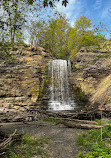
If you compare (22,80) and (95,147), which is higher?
(22,80)

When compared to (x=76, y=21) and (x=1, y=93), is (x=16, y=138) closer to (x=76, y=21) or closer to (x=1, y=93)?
(x=1, y=93)

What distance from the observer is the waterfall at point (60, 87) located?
14947 mm

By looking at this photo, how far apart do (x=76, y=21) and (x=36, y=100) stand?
85.3 ft

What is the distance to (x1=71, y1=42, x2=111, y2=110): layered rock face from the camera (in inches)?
635

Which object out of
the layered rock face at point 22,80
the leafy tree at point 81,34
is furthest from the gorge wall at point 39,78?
the leafy tree at point 81,34

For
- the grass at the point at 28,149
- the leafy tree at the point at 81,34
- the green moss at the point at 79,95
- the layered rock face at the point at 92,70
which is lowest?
the grass at the point at 28,149

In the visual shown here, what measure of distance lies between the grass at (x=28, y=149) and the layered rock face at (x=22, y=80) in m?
8.08

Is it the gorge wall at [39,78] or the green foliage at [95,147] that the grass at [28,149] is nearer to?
the green foliage at [95,147]

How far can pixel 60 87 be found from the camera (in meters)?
17.4


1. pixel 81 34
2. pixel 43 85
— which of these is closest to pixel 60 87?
pixel 43 85

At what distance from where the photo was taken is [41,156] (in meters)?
3.74

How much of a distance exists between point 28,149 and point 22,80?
1403cm

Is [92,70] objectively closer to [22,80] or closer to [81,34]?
[22,80]

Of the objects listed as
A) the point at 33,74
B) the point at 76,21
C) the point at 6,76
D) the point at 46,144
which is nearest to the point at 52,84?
the point at 33,74
